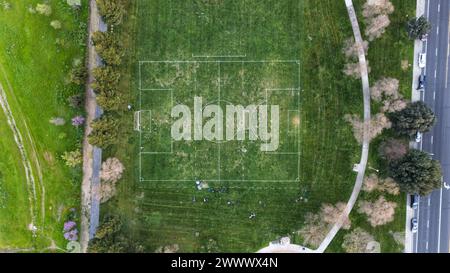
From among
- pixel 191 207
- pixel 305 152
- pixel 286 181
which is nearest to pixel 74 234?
pixel 191 207

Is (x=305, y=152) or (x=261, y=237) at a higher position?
(x=305, y=152)

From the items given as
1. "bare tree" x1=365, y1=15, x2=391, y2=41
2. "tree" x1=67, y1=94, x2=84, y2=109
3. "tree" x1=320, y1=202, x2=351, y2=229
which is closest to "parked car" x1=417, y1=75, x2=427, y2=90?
"bare tree" x1=365, y1=15, x2=391, y2=41

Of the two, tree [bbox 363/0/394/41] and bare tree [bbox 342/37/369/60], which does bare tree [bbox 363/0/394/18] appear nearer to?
tree [bbox 363/0/394/41]

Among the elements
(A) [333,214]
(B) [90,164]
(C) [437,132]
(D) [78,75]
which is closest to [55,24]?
(D) [78,75]

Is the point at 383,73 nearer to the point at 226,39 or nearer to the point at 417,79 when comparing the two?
the point at 417,79

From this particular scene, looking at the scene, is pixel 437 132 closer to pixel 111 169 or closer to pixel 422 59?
pixel 422 59

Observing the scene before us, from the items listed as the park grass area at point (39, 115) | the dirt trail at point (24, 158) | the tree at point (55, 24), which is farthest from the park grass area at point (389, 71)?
the dirt trail at point (24, 158)
